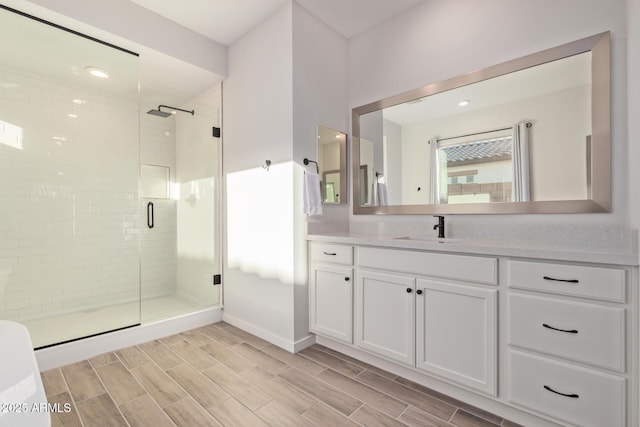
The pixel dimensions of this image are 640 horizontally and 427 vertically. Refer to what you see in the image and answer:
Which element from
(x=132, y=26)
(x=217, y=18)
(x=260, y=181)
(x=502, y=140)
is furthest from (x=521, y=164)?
(x=132, y=26)

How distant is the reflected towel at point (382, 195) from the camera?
2671mm

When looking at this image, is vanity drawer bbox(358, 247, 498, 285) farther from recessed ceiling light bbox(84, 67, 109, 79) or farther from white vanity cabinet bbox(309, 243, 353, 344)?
recessed ceiling light bbox(84, 67, 109, 79)

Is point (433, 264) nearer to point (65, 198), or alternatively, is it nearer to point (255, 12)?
point (255, 12)

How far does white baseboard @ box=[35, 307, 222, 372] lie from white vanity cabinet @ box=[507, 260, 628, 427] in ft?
8.45

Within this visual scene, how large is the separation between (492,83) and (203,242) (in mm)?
3057

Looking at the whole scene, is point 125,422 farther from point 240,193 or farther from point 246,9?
point 246,9

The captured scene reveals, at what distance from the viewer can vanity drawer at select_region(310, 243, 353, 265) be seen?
227 centimetres

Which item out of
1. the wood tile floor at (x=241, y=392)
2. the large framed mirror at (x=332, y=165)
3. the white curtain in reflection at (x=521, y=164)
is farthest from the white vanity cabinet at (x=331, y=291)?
the white curtain in reflection at (x=521, y=164)

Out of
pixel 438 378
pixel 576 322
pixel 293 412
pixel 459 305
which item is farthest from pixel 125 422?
pixel 576 322

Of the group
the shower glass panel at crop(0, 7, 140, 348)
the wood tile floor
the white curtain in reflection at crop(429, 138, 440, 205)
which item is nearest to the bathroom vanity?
the wood tile floor

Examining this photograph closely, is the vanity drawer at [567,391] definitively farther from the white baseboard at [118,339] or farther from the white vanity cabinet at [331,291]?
the white baseboard at [118,339]

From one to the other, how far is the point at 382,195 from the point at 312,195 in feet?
2.15

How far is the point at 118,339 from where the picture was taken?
97.8 inches

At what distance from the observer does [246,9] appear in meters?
2.55
